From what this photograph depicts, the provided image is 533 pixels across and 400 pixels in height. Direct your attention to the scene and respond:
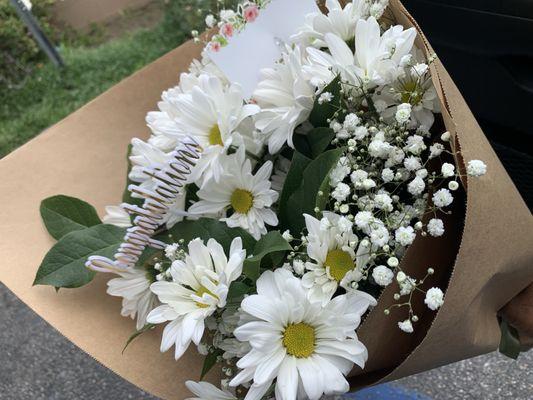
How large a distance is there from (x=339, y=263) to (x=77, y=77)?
297cm

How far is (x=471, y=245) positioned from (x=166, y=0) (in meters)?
3.45

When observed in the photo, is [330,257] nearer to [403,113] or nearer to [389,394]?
[403,113]

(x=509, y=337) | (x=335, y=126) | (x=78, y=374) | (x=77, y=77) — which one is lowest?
(x=78, y=374)

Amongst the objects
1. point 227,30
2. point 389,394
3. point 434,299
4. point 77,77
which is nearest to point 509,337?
point 434,299

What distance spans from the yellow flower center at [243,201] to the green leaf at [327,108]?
138 mm

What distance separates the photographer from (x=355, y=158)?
891 millimetres

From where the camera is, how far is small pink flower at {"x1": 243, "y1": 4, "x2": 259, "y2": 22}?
3.40ft

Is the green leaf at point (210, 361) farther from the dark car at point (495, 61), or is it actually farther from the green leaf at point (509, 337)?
the dark car at point (495, 61)

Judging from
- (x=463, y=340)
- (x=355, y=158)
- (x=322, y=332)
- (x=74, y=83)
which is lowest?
(x=74, y=83)

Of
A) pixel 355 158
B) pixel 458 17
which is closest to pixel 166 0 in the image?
pixel 458 17

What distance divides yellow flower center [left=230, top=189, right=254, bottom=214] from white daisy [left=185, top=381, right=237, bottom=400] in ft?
0.80

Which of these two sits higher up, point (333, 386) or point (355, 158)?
point (355, 158)

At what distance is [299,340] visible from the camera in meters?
0.82

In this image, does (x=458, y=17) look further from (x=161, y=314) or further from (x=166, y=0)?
(x=166, y=0)
